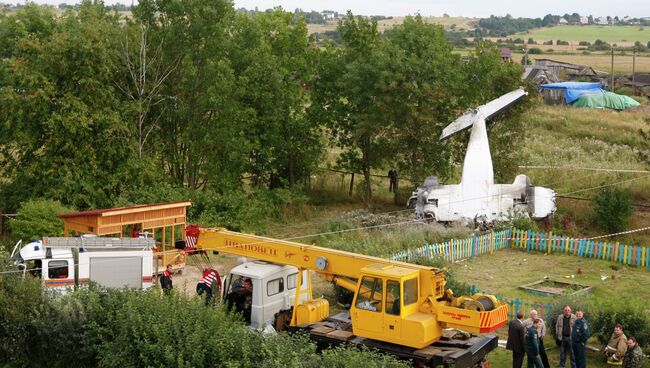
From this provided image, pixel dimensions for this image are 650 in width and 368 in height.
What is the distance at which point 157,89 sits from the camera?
34.7 metres

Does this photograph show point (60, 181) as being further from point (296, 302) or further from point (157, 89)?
point (296, 302)

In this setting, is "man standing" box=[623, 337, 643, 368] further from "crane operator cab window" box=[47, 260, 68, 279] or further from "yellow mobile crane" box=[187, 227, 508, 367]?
"crane operator cab window" box=[47, 260, 68, 279]

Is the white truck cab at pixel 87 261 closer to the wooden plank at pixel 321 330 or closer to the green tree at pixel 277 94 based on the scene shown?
the wooden plank at pixel 321 330

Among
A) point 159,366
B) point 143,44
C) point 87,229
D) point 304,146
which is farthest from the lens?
point 304,146

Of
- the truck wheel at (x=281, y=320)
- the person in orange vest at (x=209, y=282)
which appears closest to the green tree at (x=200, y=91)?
the person in orange vest at (x=209, y=282)

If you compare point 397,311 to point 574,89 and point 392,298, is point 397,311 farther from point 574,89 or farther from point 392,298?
point 574,89

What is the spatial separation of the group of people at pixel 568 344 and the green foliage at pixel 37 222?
1594cm

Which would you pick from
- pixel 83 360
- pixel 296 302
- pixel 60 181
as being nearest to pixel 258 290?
pixel 296 302

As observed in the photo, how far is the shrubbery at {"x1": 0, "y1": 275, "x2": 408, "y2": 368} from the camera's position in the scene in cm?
1423

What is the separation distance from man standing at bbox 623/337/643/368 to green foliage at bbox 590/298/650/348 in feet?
4.96

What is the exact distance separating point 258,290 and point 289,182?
18939 mm

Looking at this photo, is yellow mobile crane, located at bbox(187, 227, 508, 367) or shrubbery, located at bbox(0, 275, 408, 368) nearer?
shrubbery, located at bbox(0, 275, 408, 368)

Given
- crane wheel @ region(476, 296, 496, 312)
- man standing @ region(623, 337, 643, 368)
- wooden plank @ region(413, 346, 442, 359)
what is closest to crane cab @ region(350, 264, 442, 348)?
wooden plank @ region(413, 346, 442, 359)

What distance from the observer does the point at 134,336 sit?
15391 millimetres
